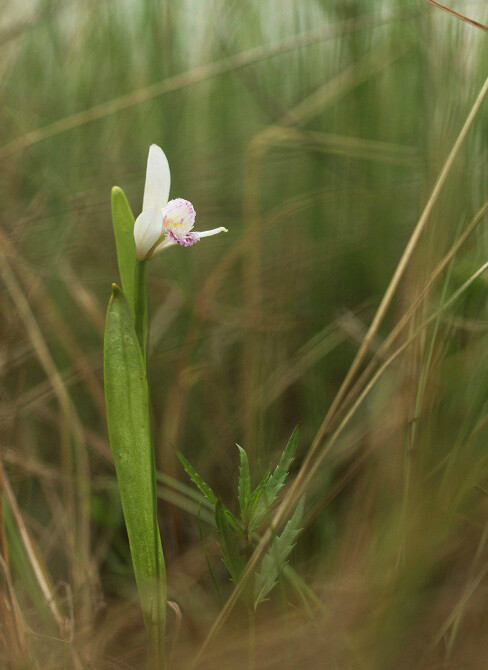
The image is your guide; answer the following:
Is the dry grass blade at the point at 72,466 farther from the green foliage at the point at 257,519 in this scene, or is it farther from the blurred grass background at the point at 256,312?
the green foliage at the point at 257,519

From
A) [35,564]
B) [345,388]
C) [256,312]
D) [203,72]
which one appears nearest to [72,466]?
[35,564]

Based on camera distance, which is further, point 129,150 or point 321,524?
point 129,150

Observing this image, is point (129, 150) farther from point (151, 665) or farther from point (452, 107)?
point (151, 665)

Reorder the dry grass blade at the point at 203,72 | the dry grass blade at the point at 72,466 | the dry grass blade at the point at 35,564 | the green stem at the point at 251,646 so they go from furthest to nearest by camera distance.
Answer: the dry grass blade at the point at 203,72 → the dry grass blade at the point at 72,466 → the dry grass blade at the point at 35,564 → the green stem at the point at 251,646

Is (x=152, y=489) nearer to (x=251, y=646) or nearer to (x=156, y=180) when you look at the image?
(x=251, y=646)

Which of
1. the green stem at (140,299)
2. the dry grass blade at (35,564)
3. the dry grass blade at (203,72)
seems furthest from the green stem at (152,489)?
the dry grass blade at (203,72)

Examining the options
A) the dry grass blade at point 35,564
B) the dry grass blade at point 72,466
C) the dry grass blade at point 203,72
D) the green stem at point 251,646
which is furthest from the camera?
the dry grass blade at point 203,72

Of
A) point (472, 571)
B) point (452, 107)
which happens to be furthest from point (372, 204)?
point (472, 571)
